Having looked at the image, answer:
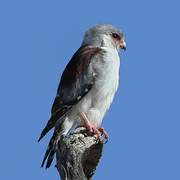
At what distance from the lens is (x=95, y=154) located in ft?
24.1

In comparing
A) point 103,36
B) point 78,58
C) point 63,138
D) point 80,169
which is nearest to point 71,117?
point 78,58

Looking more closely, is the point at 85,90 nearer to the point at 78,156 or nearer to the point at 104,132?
the point at 104,132

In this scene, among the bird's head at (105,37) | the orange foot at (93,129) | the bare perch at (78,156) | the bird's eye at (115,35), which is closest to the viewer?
the bare perch at (78,156)

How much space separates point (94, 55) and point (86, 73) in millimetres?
366

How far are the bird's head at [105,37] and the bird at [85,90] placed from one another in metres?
0.21

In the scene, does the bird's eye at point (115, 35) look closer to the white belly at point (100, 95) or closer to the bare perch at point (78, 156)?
the white belly at point (100, 95)

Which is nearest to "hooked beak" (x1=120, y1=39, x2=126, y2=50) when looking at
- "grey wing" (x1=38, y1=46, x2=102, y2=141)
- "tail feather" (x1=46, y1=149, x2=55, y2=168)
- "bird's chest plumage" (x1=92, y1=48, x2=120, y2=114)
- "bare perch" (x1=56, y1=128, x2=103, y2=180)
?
"bird's chest plumage" (x1=92, y1=48, x2=120, y2=114)

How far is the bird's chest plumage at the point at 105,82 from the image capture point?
10039 mm

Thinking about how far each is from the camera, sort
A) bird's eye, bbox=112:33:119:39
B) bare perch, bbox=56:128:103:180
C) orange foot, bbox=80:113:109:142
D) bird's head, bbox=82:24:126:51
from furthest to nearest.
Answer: bird's eye, bbox=112:33:119:39 < bird's head, bbox=82:24:126:51 < orange foot, bbox=80:113:109:142 < bare perch, bbox=56:128:103:180

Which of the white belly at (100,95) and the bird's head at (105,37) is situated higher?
the bird's head at (105,37)

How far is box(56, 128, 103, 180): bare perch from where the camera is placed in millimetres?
6789

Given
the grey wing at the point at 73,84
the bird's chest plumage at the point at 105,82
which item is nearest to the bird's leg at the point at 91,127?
the grey wing at the point at 73,84

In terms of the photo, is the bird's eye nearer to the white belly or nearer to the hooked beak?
the hooked beak

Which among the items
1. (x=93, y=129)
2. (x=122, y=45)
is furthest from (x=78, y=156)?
(x=122, y=45)
